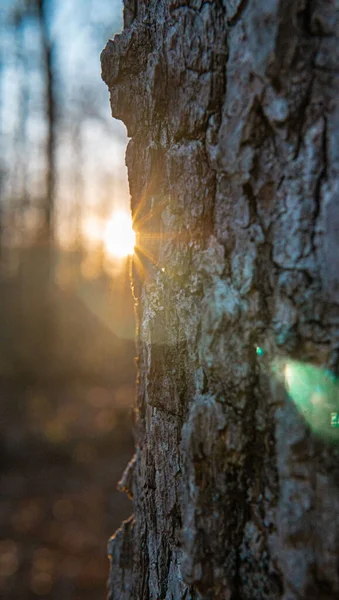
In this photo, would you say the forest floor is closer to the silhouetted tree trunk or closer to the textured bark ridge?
the textured bark ridge

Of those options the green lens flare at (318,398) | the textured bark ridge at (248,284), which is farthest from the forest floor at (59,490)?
the green lens flare at (318,398)

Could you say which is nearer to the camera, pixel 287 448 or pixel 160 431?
pixel 287 448

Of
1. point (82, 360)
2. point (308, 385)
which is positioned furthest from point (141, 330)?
point (82, 360)

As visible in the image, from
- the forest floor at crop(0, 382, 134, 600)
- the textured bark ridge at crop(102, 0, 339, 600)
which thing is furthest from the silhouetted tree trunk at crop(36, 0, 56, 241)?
the textured bark ridge at crop(102, 0, 339, 600)

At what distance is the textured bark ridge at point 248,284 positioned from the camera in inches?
29.7

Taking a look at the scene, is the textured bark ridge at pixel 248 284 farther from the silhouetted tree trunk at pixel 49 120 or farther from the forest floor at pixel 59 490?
the silhouetted tree trunk at pixel 49 120

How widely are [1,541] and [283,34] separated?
4718 mm

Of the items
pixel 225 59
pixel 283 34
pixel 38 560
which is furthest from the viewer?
pixel 38 560

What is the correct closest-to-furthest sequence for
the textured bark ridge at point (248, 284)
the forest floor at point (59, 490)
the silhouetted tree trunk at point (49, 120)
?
the textured bark ridge at point (248, 284) < the forest floor at point (59, 490) < the silhouetted tree trunk at point (49, 120)

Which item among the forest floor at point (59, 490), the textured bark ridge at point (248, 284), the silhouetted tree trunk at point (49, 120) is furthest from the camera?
the silhouetted tree trunk at point (49, 120)

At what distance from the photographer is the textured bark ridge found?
0.75 metres

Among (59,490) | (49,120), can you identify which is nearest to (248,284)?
(59,490)

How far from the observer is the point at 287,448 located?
2.56ft

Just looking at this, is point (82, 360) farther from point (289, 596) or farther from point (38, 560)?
point (289, 596)
